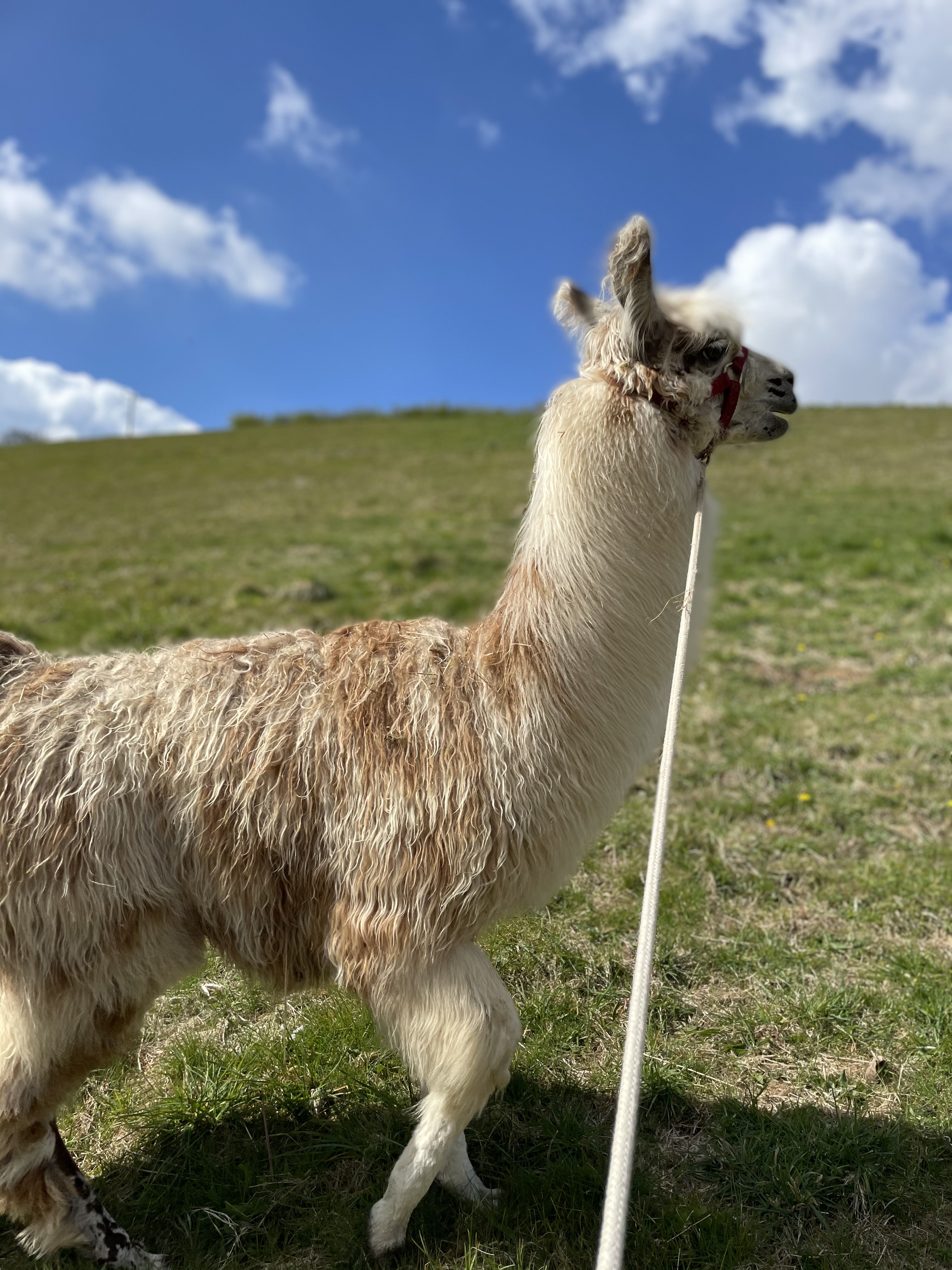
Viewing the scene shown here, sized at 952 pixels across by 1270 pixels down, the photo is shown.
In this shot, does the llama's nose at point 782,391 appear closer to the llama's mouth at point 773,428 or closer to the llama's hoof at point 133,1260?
the llama's mouth at point 773,428

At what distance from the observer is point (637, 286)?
2123mm

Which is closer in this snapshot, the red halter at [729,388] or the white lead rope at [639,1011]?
the white lead rope at [639,1011]

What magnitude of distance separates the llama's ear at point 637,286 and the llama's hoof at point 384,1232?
2.38 meters

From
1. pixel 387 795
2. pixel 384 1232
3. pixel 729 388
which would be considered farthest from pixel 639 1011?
pixel 729 388

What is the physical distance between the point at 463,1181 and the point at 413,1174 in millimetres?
379

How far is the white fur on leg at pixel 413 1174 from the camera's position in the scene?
215cm

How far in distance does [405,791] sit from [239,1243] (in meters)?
1.43

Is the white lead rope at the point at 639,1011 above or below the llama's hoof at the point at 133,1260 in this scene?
above

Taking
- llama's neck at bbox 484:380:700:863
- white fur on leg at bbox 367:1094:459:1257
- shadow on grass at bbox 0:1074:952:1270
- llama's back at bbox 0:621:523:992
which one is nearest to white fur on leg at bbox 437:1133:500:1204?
shadow on grass at bbox 0:1074:952:1270

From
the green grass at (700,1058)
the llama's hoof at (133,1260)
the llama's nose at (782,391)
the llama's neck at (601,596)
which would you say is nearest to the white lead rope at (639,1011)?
the llama's neck at (601,596)

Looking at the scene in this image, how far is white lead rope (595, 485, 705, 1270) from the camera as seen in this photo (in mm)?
1349

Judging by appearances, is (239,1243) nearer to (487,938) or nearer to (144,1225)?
(144,1225)

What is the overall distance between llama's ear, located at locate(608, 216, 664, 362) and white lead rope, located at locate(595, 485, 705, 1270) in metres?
0.43

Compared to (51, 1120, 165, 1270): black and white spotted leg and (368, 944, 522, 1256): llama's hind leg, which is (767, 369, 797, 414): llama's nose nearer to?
(368, 944, 522, 1256): llama's hind leg
